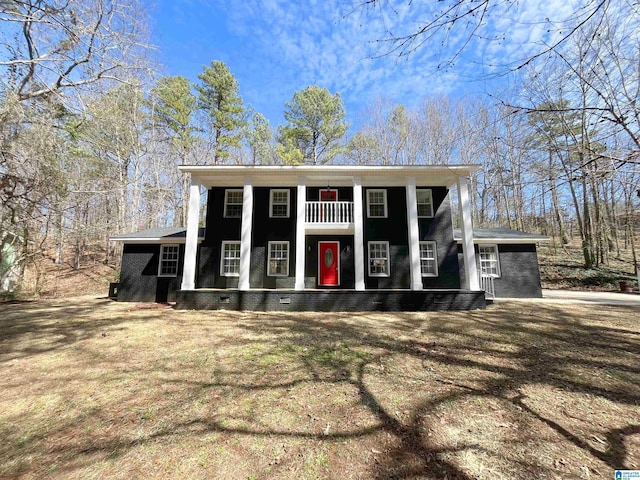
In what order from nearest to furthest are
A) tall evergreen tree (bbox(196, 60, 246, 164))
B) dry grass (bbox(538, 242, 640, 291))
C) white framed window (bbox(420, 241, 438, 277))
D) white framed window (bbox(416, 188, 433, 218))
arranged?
white framed window (bbox(420, 241, 438, 277)) < white framed window (bbox(416, 188, 433, 218)) < dry grass (bbox(538, 242, 640, 291)) < tall evergreen tree (bbox(196, 60, 246, 164))

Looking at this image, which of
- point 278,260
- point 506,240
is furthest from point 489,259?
point 278,260

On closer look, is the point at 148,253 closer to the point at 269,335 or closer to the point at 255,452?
the point at 269,335

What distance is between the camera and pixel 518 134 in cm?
361

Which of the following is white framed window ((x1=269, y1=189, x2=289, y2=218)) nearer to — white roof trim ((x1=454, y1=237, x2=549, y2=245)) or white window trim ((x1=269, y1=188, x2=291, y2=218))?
white window trim ((x1=269, y1=188, x2=291, y2=218))

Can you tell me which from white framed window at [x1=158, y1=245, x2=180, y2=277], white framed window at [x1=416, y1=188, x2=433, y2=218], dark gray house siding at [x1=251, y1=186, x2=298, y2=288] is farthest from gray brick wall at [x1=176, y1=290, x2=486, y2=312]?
white framed window at [x1=416, y1=188, x2=433, y2=218]

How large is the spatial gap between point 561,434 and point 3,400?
6.69 metres

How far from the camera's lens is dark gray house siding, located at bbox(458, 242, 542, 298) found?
11.8 m

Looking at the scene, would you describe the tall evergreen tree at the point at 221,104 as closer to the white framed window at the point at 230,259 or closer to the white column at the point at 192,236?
the white framed window at the point at 230,259

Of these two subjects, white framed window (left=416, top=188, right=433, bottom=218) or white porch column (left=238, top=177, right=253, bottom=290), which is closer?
white porch column (left=238, top=177, right=253, bottom=290)

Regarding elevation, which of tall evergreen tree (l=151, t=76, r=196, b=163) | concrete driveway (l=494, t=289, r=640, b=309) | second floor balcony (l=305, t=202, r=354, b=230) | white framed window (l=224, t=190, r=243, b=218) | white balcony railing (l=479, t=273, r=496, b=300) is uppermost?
tall evergreen tree (l=151, t=76, r=196, b=163)

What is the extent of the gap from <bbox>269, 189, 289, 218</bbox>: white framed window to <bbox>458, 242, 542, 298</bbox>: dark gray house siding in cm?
825

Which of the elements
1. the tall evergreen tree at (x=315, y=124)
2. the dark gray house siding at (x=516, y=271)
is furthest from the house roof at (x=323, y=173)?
the tall evergreen tree at (x=315, y=124)

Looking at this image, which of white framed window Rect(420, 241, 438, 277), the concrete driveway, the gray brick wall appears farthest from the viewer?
white framed window Rect(420, 241, 438, 277)

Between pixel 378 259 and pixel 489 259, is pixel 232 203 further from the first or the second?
pixel 489 259
